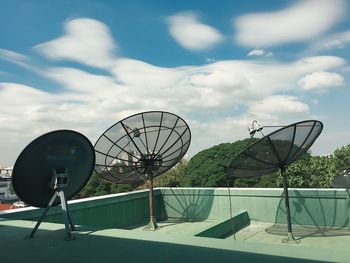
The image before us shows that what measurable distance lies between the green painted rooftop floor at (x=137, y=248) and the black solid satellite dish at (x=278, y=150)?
4.56 m

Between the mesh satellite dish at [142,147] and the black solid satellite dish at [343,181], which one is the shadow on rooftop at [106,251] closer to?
the mesh satellite dish at [142,147]

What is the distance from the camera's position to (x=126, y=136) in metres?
12.0

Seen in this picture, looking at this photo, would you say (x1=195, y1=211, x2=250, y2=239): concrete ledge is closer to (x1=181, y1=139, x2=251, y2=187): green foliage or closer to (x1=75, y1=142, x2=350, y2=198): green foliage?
(x1=75, y1=142, x2=350, y2=198): green foliage

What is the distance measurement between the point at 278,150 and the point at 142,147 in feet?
16.3

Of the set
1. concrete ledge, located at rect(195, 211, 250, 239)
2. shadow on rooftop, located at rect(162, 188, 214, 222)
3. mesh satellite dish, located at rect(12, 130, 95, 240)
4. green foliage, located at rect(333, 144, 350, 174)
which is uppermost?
green foliage, located at rect(333, 144, 350, 174)

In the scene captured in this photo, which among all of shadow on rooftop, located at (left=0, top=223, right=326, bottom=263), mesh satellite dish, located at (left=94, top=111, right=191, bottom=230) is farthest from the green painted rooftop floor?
mesh satellite dish, located at (left=94, top=111, right=191, bottom=230)

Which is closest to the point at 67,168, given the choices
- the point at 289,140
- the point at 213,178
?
the point at 289,140

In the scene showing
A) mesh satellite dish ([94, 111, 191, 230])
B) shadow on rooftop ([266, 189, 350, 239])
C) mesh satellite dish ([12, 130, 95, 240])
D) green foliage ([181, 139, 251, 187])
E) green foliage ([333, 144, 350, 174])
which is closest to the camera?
mesh satellite dish ([12, 130, 95, 240])

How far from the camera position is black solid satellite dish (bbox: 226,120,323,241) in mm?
9117

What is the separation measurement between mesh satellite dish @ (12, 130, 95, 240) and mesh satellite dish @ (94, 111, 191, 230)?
16.9 feet

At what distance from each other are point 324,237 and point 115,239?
7386 mm

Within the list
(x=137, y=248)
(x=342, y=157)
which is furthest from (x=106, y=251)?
(x=342, y=157)

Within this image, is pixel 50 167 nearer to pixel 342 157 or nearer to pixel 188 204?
pixel 188 204

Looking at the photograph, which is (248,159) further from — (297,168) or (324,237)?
(297,168)
